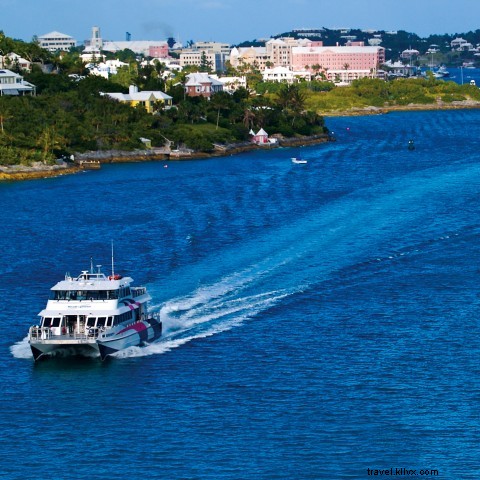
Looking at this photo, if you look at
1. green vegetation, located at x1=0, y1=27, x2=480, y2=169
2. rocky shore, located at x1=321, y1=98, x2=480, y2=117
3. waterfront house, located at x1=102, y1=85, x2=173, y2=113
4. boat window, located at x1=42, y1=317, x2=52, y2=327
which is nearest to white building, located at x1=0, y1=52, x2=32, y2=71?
green vegetation, located at x1=0, y1=27, x2=480, y2=169

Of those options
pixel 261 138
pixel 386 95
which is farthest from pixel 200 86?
pixel 386 95

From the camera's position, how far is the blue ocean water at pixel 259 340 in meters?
30.1

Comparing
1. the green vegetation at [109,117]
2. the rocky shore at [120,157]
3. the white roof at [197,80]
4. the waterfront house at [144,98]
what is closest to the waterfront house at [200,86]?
the white roof at [197,80]

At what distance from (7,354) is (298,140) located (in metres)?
78.9

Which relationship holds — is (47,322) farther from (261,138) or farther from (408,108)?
(408,108)

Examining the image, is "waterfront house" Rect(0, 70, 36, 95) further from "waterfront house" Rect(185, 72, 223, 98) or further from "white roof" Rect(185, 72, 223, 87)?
"white roof" Rect(185, 72, 223, 87)

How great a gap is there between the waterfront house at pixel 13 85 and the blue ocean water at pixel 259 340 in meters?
33.0

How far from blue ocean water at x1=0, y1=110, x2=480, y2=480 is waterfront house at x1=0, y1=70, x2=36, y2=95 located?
108ft

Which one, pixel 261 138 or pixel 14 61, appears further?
pixel 14 61

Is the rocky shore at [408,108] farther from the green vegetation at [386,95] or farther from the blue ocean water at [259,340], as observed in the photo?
the blue ocean water at [259,340]

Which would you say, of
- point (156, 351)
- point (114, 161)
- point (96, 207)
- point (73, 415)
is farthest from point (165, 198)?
point (73, 415)

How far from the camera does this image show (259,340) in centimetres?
3962

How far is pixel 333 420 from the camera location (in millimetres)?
31781

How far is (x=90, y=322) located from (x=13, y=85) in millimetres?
74027
